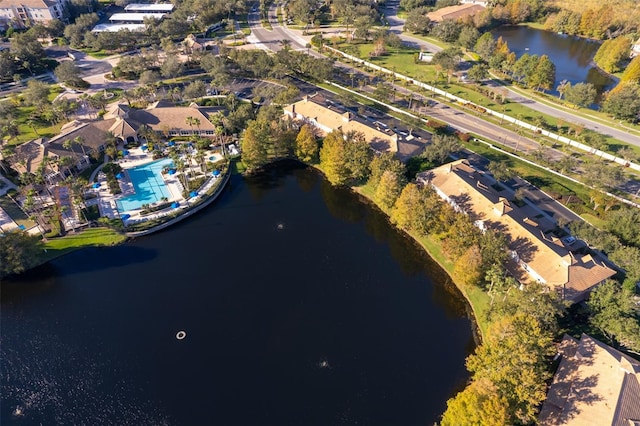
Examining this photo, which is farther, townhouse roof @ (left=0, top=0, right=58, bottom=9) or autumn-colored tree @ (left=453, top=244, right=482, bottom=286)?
townhouse roof @ (left=0, top=0, right=58, bottom=9)

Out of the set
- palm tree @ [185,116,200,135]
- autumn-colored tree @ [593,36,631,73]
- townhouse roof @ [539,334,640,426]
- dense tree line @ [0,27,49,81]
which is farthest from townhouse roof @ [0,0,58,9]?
autumn-colored tree @ [593,36,631,73]

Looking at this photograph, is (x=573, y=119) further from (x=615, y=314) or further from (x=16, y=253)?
(x=16, y=253)

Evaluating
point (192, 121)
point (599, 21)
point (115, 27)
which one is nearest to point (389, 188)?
point (192, 121)

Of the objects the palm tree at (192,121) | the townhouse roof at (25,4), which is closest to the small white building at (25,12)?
the townhouse roof at (25,4)

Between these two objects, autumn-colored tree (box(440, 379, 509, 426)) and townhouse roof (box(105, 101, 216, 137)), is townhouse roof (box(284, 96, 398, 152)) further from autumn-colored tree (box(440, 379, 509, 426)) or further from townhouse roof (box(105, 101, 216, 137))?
autumn-colored tree (box(440, 379, 509, 426))

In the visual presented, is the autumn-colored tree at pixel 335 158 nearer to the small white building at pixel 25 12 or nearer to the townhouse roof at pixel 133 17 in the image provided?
the townhouse roof at pixel 133 17

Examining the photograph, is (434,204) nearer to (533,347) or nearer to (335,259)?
(335,259)
